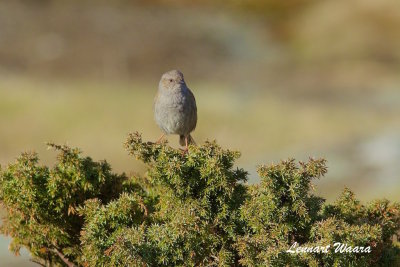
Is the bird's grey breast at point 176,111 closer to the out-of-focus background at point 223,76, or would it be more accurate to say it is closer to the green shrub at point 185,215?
the green shrub at point 185,215

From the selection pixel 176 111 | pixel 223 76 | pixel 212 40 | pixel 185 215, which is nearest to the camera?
pixel 185 215

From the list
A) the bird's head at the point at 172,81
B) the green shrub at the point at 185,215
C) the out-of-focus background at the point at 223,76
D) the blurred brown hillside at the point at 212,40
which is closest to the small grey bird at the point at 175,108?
the bird's head at the point at 172,81

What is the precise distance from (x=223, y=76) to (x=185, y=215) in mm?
16979

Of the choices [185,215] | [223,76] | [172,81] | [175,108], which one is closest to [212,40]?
[223,76]

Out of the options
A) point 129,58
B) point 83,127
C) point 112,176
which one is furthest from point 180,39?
point 112,176

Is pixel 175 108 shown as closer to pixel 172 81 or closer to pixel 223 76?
pixel 172 81

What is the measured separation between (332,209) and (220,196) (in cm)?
87

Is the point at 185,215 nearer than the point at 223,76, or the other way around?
the point at 185,215

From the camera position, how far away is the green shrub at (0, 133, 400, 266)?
4.15 metres

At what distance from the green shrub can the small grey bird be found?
174 cm

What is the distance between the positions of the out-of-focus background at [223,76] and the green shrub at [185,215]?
7.53 metres

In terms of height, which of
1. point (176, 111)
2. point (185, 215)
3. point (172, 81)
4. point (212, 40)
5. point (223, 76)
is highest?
point (212, 40)

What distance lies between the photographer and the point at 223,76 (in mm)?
21094

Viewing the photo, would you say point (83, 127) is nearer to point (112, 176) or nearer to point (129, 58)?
point (129, 58)
